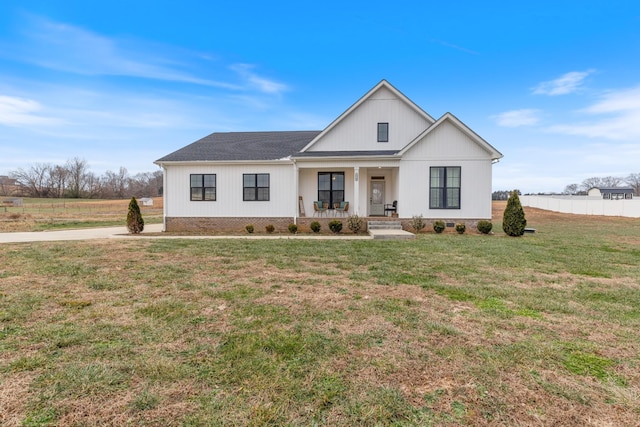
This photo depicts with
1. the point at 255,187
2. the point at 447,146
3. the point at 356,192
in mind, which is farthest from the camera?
the point at 255,187

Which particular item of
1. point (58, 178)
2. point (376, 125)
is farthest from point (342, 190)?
point (58, 178)

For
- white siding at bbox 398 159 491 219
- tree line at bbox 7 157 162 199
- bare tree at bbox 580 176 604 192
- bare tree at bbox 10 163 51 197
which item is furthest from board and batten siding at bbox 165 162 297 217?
bare tree at bbox 580 176 604 192

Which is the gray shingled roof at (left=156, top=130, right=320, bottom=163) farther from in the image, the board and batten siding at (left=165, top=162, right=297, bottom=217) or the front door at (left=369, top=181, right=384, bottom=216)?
the front door at (left=369, top=181, right=384, bottom=216)

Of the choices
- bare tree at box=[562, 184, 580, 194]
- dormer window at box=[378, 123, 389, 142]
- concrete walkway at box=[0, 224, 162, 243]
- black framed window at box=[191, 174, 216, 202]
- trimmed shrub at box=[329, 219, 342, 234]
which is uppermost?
bare tree at box=[562, 184, 580, 194]

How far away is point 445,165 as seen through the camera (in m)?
13.9

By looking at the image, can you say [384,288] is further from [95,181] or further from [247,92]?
[95,181]

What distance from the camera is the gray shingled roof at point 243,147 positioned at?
Result: 15133mm

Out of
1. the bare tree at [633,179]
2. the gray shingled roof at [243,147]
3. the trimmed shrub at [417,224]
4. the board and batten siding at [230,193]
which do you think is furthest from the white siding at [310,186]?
the bare tree at [633,179]

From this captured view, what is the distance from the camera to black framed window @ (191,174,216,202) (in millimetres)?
15273

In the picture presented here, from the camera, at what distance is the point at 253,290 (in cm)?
518

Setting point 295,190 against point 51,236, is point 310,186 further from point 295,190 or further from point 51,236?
point 51,236

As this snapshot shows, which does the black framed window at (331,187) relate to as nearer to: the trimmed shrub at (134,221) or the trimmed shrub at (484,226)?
the trimmed shrub at (484,226)

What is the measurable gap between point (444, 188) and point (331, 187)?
18.2 ft

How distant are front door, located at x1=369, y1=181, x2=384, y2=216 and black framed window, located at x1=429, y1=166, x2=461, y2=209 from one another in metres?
2.93
